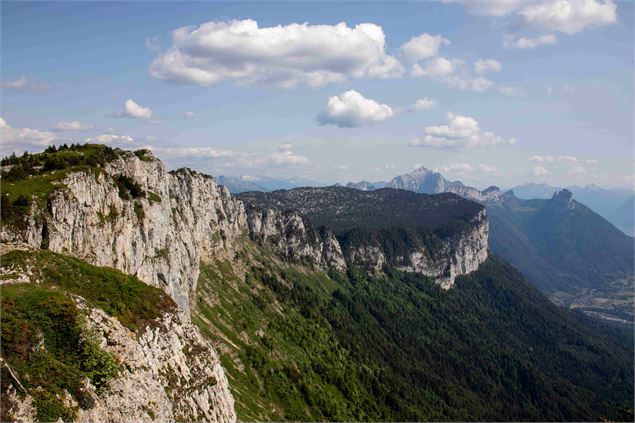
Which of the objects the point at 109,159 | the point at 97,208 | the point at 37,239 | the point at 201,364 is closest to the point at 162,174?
the point at 109,159

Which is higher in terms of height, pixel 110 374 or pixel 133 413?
pixel 110 374

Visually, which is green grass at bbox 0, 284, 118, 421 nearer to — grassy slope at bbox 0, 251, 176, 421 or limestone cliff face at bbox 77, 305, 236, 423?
grassy slope at bbox 0, 251, 176, 421

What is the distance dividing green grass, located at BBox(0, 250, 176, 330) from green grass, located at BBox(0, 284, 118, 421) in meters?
6.77

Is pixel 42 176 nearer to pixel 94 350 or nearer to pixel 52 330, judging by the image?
pixel 52 330

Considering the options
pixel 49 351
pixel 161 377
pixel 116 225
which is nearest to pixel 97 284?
pixel 161 377

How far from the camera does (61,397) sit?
1853 inches

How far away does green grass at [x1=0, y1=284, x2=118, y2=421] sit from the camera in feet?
151

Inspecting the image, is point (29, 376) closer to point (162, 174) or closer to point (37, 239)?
point (37, 239)

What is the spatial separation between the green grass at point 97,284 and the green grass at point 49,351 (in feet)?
22.2

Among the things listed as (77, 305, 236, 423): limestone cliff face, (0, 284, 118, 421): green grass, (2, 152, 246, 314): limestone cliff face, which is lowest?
(77, 305, 236, 423): limestone cliff face

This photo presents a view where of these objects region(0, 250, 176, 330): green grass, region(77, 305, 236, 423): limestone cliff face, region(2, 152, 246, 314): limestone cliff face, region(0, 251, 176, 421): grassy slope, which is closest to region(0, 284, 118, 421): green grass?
region(0, 251, 176, 421): grassy slope

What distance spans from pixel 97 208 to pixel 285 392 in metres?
115

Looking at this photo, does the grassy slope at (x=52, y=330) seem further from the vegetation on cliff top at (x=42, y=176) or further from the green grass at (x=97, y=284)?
the vegetation on cliff top at (x=42, y=176)

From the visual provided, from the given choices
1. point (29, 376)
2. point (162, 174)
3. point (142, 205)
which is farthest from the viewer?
point (162, 174)
